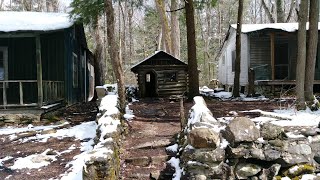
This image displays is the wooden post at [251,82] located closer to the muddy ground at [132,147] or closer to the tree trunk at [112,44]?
the muddy ground at [132,147]

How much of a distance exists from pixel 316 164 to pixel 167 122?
5.13m

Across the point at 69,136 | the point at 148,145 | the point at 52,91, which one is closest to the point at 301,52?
the point at 148,145

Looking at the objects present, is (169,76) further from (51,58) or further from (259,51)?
(51,58)

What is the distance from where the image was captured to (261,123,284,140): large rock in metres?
6.69

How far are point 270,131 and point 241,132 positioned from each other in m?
0.63

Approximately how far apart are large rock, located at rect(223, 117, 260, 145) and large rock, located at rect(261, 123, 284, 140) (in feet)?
0.55

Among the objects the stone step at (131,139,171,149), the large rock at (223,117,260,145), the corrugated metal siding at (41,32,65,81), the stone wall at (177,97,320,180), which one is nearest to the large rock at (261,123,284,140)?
the stone wall at (177,97,320,180)

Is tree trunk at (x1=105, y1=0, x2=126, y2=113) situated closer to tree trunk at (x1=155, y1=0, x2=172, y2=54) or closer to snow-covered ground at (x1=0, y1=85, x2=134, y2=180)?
snow-covered ground at (x1=0, y1=85, x2=134, y2=180)

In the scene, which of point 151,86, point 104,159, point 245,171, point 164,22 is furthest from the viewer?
point 164,22

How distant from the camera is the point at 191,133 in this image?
6430 mm

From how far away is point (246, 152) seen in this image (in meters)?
6.51

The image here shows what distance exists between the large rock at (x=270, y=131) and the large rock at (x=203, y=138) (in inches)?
38.9

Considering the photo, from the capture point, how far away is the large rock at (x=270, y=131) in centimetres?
669

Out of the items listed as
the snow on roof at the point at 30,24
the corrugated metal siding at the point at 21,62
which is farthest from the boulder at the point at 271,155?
Result: the corrugated metal siding at the point at 21,62
